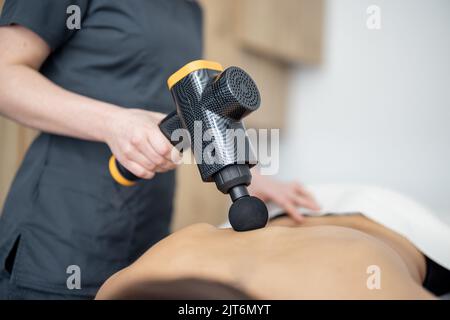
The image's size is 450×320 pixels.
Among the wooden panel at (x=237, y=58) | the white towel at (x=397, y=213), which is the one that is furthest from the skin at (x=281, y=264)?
the wooden panel at (x=237, y=58)

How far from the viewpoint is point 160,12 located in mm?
1021

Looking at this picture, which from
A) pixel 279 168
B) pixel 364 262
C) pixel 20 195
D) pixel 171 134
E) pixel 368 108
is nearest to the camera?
pixel 364 262

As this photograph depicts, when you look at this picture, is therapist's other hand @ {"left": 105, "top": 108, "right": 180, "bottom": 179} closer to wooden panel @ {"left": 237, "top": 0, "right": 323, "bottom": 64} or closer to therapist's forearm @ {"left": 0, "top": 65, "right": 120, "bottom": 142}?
therapist's forearm @ {"left": 0, "top": 65, "right": 120, "bottom": 142}

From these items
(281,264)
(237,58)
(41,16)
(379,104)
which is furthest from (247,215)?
(379,104)

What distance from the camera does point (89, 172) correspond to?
975mm

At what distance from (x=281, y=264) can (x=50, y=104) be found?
0.50 metres

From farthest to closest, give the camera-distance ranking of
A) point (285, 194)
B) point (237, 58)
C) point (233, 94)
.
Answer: point (237, 58), point (285, 194), point (233, 94)

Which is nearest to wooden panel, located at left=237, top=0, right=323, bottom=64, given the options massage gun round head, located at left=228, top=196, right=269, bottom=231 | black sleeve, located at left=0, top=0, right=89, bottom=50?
black sleeve, located at left=0, top=0, right=89, bottom=50

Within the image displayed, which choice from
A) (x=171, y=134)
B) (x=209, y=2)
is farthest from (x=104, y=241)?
(x=209, y=2)

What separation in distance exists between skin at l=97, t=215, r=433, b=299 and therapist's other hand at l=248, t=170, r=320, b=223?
54 cm

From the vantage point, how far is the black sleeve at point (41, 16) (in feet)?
2.72

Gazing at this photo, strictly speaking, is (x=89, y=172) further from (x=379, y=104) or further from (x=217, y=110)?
(x=379, y=104)
